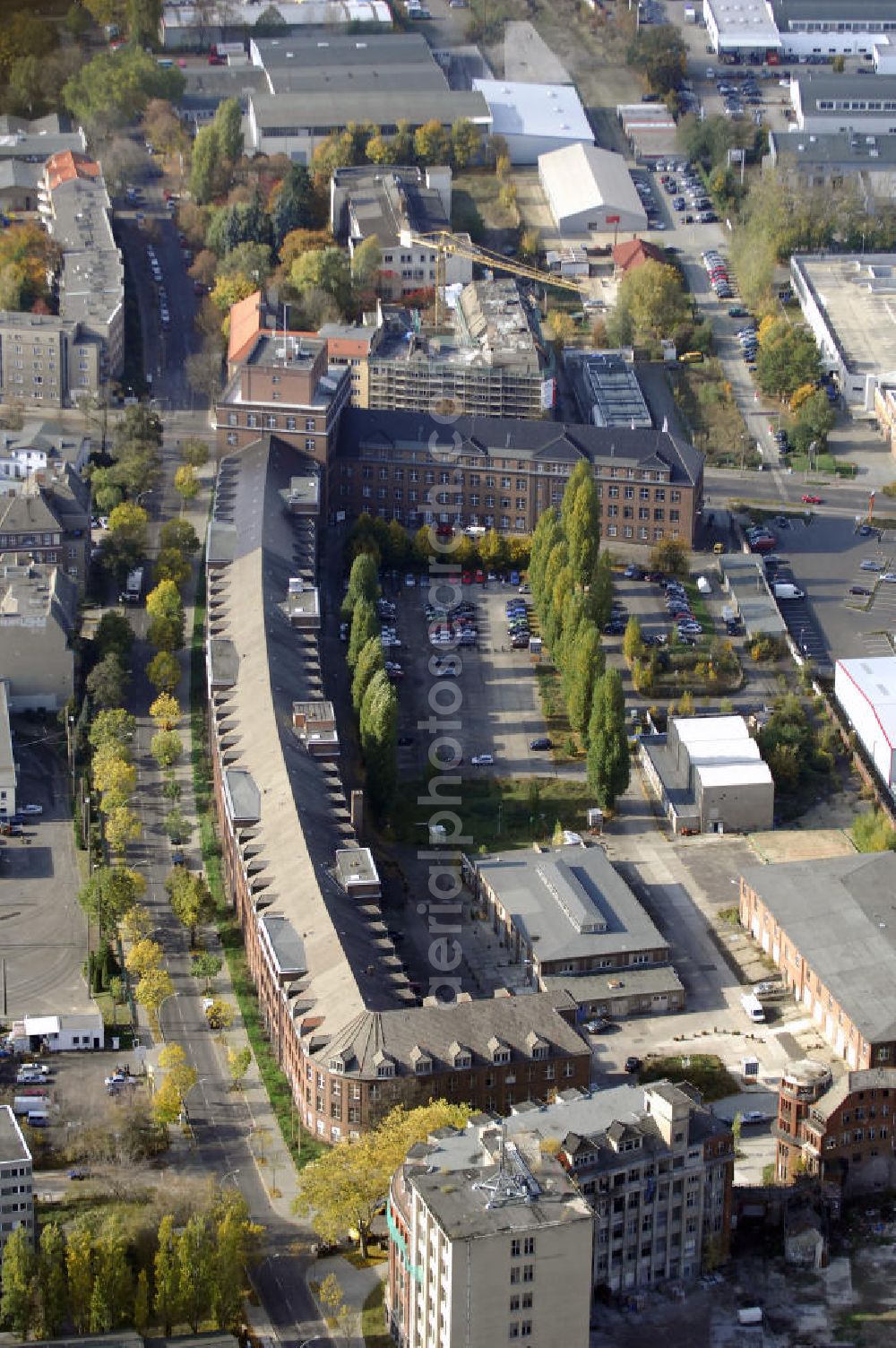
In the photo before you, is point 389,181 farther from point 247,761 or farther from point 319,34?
point 247,761

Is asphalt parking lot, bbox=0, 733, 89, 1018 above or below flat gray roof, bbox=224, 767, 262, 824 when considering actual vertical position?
below

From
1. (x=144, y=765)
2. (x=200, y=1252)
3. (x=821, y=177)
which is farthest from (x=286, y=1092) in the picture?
(x=821, y=177)

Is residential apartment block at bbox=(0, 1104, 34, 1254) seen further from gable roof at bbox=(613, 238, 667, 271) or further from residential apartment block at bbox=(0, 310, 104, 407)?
gable roof at bbox=(613, 238, 667, 271)

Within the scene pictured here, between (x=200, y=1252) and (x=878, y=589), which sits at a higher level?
(x=878, y=589)

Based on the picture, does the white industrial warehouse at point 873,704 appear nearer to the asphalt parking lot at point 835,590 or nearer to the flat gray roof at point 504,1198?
the asphalt parking lot at point 835,590

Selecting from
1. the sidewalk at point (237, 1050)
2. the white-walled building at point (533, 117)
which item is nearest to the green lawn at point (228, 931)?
the sidewalk at point (237, 1050)

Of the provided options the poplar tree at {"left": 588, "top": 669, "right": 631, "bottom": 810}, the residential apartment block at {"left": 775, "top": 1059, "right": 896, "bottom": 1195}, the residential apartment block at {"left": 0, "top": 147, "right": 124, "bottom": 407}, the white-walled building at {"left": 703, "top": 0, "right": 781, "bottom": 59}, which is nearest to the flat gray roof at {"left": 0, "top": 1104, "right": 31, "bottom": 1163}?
the residential apartment block at {"left": 775, "top": 1059, "right": 896, "bottom": 1195}
